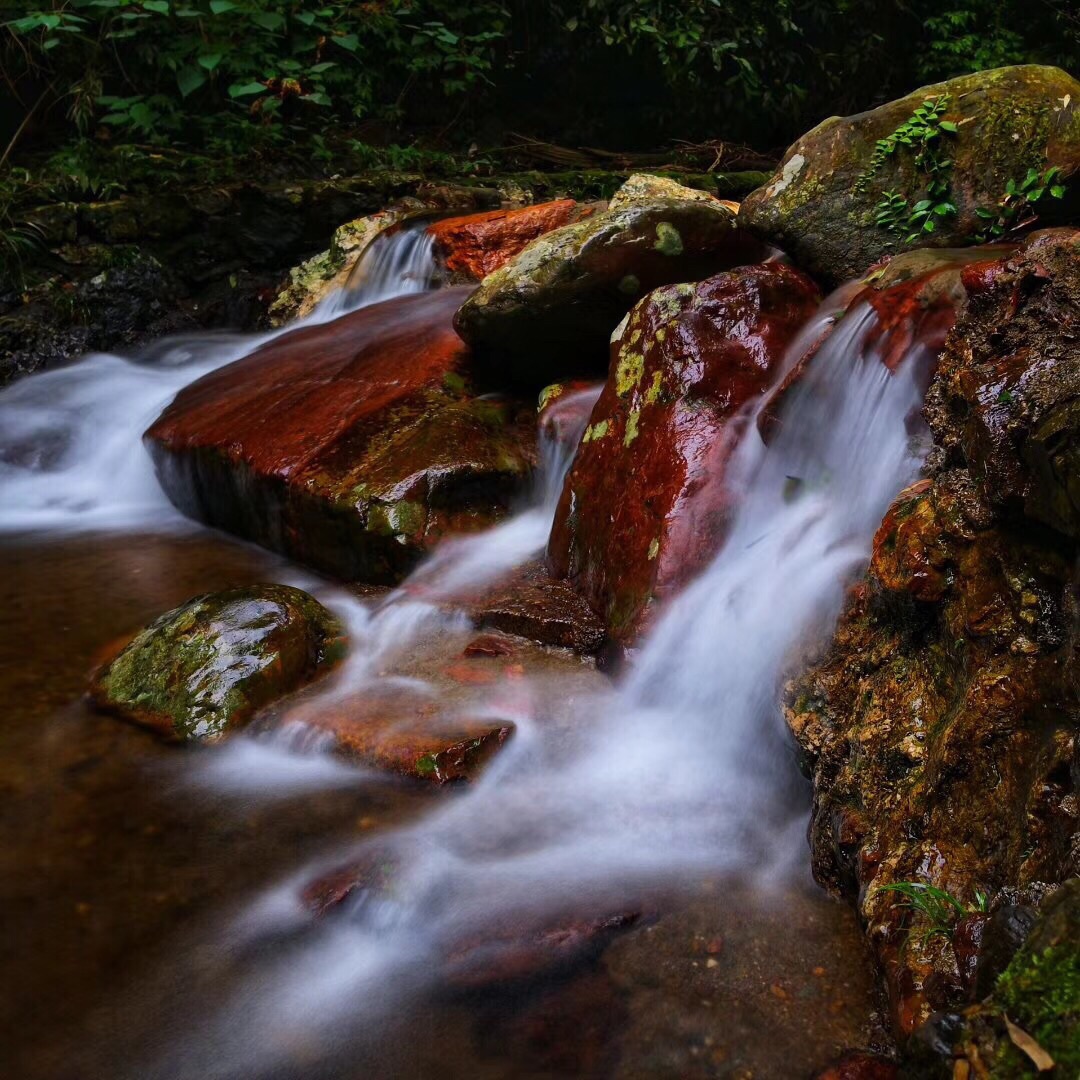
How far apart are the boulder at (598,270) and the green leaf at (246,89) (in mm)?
5684

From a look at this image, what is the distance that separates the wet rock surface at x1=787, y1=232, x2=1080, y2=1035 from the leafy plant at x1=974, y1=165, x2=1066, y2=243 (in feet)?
5.09

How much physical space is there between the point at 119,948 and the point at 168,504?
411 cm

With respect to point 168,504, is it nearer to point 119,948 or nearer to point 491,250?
point 491,250

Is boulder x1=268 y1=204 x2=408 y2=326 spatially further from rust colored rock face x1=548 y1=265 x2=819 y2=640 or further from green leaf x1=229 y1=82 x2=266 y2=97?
rust colored rock face x1=548 y1=265 x2=819 y2=640

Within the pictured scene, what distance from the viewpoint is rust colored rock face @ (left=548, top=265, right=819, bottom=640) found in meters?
3.83

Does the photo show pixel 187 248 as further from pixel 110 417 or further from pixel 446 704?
pixel 446 704

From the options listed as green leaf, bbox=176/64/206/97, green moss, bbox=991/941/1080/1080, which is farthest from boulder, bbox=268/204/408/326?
green moss, bbox=991/941/1080/1080

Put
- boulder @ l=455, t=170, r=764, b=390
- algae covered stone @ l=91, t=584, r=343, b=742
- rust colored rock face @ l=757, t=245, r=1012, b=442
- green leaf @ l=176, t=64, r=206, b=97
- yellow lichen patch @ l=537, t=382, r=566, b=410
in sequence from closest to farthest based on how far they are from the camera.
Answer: rust colored rock face @ l=757, t=245, r=1012, b=442 → algae covered stone @ l=91, t=584, r=343, b=742 → boulder @ l=455, t=170, r=764, b=390 → yellow lichen patch @ l=537, t=382, r=566, b=410 → green leaf @ l=176, t=64, r=206, b=97

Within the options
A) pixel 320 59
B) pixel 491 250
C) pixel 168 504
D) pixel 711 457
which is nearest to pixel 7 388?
pixel 168 504

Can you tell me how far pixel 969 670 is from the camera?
2348 mm

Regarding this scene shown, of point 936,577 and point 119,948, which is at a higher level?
point 936,577

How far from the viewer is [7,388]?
7875 millimetres

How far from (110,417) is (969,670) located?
666 cm

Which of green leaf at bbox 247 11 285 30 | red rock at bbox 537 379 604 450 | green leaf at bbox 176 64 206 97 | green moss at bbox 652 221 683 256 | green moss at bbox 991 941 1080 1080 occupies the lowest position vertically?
red rock at bbox 537 379 604 450
